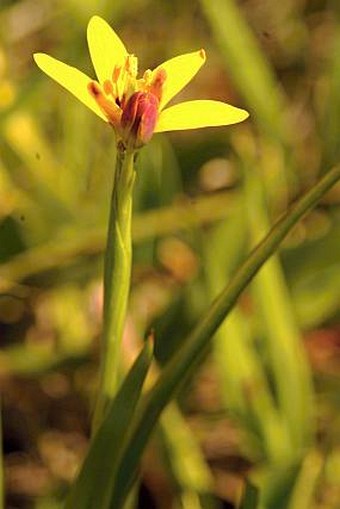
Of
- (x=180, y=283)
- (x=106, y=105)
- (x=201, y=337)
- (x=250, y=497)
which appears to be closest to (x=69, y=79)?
(x=106, y=105)

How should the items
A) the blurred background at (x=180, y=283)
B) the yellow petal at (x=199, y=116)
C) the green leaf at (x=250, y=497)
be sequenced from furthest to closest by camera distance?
the blurred background at (x=180, y=283) < the green leaf at (x=250, y=497) < the yellow petal at (x=199, y=116)

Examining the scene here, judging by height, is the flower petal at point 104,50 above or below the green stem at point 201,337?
above

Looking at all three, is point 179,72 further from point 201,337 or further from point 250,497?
point 250,497

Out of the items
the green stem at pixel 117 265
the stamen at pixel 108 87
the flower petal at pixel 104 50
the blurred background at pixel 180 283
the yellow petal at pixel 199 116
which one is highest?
the flower petal at pixel 104 50

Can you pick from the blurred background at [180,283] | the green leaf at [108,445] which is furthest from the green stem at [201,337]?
the blurred background at [180,283]

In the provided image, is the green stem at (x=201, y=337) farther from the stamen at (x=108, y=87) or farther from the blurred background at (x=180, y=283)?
the blurred background at (x=180, y=283)

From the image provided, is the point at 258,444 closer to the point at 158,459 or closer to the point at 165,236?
the point at 158,459

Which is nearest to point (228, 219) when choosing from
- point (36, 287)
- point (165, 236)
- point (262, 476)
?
point (165, 236)
